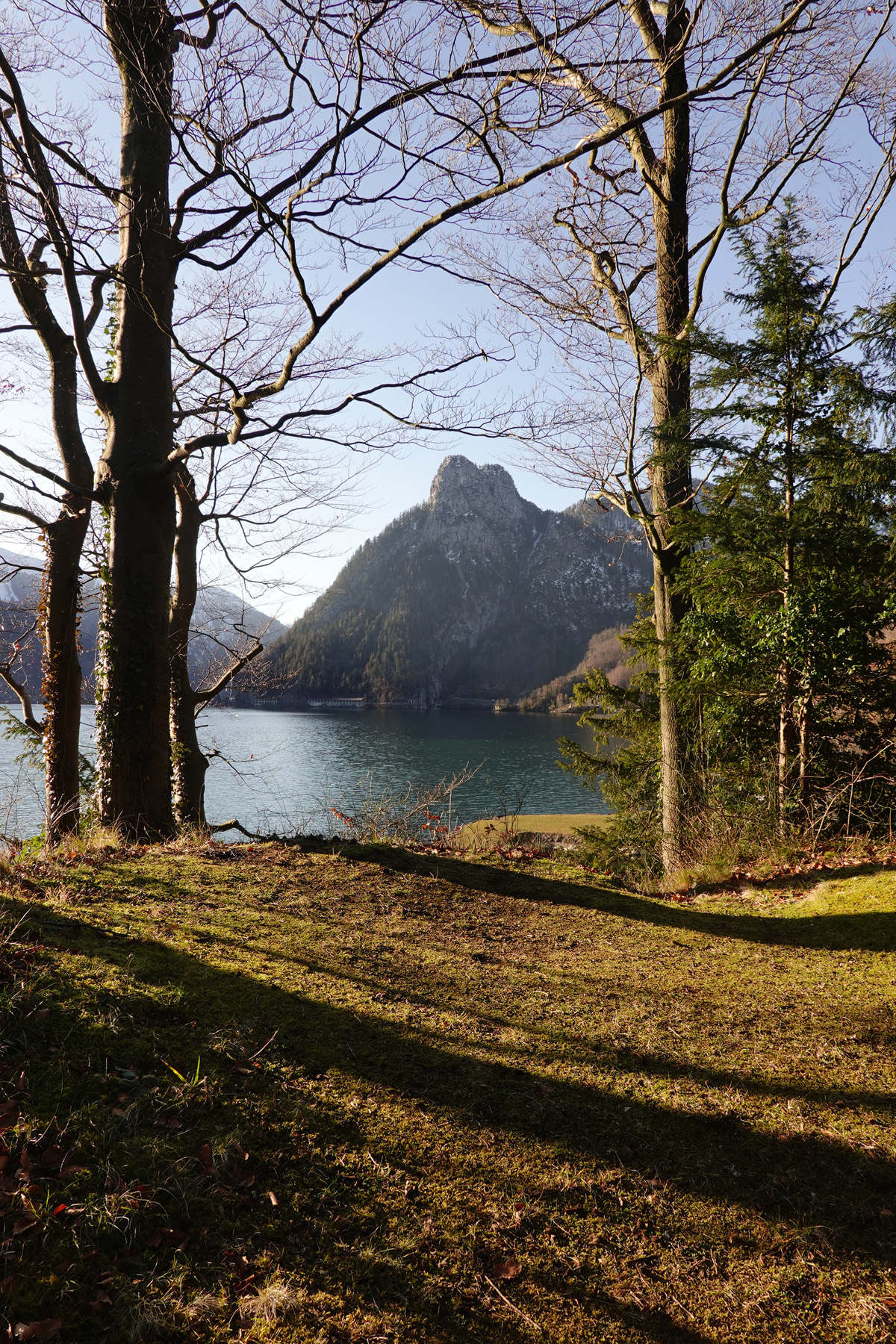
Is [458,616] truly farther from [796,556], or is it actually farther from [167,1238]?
[167,1238]

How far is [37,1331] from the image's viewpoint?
1376 millimetres

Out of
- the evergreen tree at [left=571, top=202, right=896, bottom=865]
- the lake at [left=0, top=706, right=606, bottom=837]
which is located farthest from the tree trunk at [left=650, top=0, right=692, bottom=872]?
the lake at [left=0, top=706, right=606, bottom=837]

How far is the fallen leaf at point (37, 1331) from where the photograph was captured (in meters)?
1.36

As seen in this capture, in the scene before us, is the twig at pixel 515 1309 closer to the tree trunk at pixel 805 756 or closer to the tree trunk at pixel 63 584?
the tree trunk at pixel 805 756

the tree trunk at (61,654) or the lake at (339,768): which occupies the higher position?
the tree trunk at (61,654)

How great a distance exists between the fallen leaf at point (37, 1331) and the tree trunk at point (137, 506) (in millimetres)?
5162

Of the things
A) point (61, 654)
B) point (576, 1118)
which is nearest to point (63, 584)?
point (61, 654)

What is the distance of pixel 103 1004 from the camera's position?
2.39 metres

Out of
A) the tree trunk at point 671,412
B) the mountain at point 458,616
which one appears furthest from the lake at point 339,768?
the mountain at point 458,616

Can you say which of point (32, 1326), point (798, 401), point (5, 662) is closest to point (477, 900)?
point (32, 1326)

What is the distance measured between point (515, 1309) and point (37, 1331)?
3.34ft

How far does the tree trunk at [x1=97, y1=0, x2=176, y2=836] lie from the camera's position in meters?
6.26

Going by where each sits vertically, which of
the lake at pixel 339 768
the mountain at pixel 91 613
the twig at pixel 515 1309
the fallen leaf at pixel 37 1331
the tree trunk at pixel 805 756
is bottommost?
the lake at pixel 339 768

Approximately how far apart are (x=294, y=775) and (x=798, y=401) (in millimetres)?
29345
